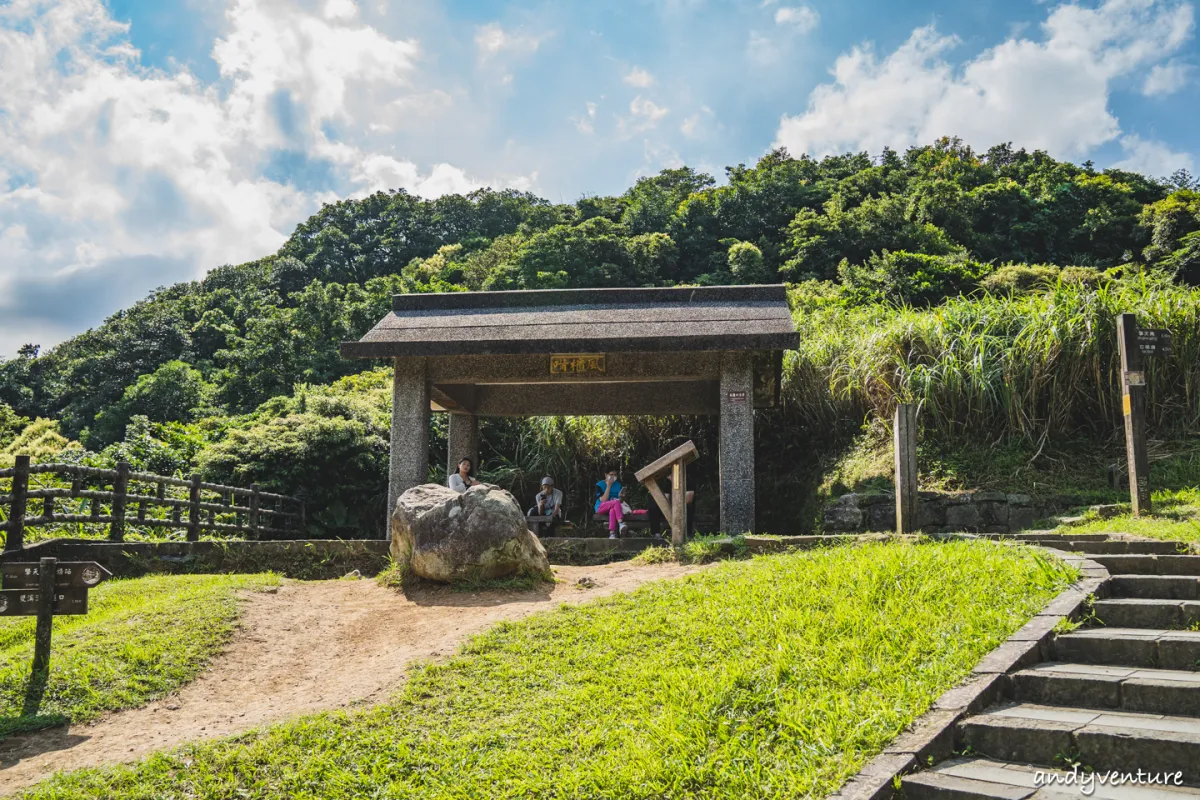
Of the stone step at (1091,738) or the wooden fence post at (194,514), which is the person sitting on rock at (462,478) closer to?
the wooden fence post at (194,514)

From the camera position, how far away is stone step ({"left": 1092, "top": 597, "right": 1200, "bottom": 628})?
16.9ft

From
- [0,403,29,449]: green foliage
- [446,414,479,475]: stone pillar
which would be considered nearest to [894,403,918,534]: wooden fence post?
[446,414,479,475]: stone pillar

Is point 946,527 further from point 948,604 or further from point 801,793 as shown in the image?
point 801,793

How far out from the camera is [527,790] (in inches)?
164

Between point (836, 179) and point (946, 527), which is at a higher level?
point (836, 179)

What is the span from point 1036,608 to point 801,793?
240 centimetres

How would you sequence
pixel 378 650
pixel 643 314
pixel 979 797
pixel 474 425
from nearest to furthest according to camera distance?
pixel 979 797, pixel 378 650, pixel 643 314, pixel 474 425

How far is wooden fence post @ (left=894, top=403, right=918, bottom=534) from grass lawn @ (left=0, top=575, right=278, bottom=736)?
6.62 metres

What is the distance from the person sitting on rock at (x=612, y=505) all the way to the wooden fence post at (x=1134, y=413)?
579 cm

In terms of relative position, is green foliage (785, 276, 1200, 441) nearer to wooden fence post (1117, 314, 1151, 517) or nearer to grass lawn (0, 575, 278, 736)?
wooden fence post (1117, 314, 1151, 517)

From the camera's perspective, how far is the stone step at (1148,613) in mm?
5148

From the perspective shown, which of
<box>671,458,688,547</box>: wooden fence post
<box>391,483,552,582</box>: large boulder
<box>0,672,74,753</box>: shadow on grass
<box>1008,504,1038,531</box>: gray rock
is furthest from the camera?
<box>1008,504,1038,531</box>: gray rock

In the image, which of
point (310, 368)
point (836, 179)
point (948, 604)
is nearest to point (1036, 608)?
point (948, 604)

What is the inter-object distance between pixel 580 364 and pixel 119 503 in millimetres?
5811
